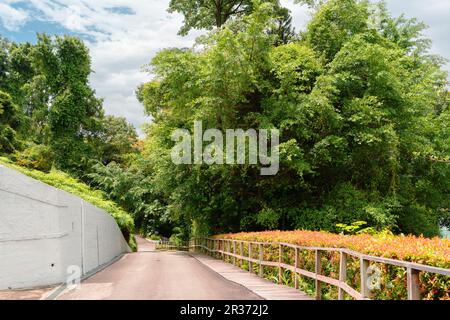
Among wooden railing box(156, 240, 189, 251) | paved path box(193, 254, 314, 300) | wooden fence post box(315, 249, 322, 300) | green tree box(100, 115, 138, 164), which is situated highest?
green tree box(100, 115, 138, 164)

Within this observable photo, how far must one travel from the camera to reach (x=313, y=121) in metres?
22.8

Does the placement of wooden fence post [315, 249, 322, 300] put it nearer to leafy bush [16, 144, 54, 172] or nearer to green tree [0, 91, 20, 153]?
green tree [0, 91, 20, 153]

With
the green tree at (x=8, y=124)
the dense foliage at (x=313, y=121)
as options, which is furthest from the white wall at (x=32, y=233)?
the green tree at (x=8, y=124)

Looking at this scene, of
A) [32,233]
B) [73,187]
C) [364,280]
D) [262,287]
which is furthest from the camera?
[73,187]

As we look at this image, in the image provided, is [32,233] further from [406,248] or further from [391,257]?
[406,248]

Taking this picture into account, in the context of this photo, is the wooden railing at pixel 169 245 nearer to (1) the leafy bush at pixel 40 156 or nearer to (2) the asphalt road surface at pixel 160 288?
(1) the leafy bush at pixel 40 156

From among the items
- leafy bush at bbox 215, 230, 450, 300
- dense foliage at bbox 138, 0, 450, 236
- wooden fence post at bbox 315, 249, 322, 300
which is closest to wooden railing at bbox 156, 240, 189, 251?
dense foliage at bbox 138, 0, 450, 236

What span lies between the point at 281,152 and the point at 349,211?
4.67m

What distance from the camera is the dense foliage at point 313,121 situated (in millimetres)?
21672

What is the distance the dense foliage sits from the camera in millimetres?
21672

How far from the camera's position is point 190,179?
25656 millimetres

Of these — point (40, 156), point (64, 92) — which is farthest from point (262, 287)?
point (64, 92)
